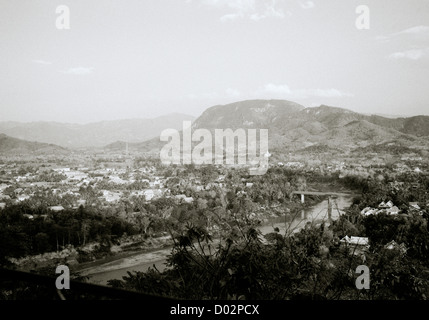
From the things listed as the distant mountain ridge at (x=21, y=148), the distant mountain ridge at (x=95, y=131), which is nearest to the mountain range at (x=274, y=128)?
the distant mountain ridge at (x=95, y=131)

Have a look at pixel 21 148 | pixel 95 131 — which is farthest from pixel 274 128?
pixel 95 131

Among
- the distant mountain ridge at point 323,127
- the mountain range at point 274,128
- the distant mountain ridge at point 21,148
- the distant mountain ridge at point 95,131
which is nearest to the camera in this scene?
the distant mountain ridge at point 21,148

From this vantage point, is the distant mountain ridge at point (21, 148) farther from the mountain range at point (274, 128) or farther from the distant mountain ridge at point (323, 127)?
the distant mountain ridge at point (323, 127)

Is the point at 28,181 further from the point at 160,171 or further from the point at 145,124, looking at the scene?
the point at 145,124

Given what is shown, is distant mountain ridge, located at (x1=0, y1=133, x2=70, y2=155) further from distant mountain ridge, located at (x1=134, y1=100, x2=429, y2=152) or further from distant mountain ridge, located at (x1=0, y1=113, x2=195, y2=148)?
distant mountain ridge, located at (x1=0, y1=113, x2=195, y2=148)

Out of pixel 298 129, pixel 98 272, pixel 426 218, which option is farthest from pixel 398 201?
pixel 298 129

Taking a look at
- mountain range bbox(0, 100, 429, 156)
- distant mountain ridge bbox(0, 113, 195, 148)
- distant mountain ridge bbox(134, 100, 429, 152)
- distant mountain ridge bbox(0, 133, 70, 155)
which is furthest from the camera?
distant mountain ridge bbox(0, 113, 195, 148)

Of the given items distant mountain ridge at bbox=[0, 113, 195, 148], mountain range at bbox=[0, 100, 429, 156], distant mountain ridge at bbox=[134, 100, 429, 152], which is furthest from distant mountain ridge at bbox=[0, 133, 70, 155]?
distant mountain ridge at bbox=[0, 113, 195, 148]

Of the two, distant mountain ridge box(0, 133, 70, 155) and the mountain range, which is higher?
the mountain range
